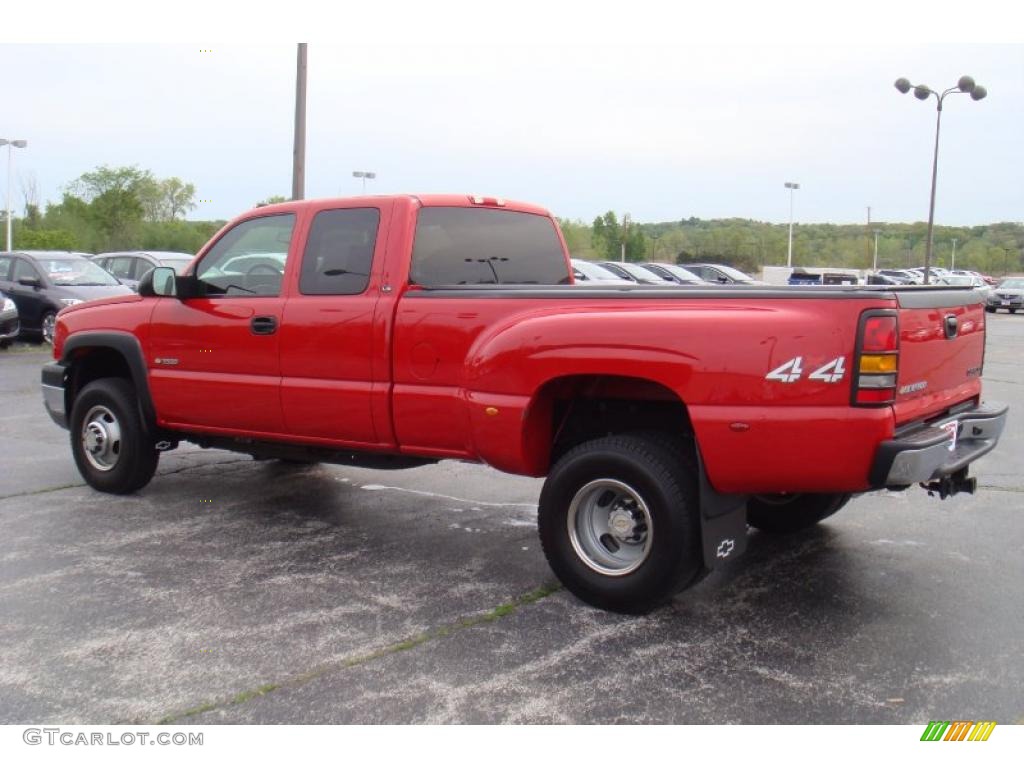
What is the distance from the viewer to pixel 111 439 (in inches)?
276

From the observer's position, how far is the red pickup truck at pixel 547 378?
420 centimetres

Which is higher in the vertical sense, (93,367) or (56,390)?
(93,367)

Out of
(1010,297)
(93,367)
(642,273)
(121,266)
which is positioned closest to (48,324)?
(121,266)

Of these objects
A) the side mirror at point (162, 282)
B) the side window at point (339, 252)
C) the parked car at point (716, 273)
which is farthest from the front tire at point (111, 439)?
the parked car at point (716, 273)

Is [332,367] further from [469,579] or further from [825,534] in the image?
[825,534]

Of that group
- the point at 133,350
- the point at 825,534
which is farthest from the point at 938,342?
the point at 133,350

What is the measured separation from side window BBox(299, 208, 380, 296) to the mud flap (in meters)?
2.22

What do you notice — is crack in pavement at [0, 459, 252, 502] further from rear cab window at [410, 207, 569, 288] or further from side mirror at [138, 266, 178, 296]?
rear cab window at [410, 207, 569, 288]

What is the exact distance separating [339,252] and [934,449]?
3293 mm

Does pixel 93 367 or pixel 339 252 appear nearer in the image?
pixel 339 252

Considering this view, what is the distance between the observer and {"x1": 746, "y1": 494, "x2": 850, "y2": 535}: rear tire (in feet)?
19.1

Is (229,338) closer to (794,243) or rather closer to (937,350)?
(937,350)

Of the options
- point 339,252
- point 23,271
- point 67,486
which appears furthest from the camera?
point 23,271

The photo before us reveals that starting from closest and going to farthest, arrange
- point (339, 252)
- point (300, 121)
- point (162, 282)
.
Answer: point (339, 252), point (162, 282), point (300, 121)
